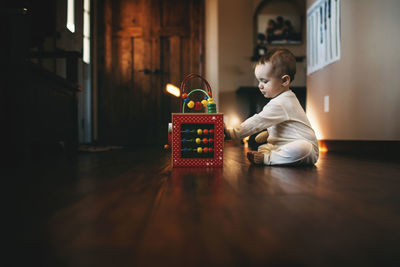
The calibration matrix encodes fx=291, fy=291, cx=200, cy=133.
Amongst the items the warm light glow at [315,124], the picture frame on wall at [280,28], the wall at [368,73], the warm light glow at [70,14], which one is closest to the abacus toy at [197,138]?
the wall at [368,73]

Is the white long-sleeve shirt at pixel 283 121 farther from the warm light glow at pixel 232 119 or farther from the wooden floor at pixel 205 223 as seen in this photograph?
the warm light glow at pixel 232 119

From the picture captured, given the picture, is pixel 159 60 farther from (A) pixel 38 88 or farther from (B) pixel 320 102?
(A) pixel 38 88

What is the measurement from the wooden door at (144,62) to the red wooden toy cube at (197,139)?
270cm

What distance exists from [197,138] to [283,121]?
0.40m

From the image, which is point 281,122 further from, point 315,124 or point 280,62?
point 315,124

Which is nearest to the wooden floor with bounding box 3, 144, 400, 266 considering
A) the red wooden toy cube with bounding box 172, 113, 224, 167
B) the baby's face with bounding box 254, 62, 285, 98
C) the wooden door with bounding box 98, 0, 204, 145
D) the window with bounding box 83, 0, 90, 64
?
the red wooden toy cube with bounding box 172, 113, 224, 167

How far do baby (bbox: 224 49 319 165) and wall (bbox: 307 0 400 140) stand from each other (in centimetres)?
92

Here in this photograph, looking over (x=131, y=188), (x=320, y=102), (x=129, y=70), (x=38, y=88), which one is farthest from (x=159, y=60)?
(x=131, y=188)

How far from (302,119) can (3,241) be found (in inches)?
46.4

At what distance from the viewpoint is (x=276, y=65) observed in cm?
131

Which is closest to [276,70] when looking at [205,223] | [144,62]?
Answer: [205,223]

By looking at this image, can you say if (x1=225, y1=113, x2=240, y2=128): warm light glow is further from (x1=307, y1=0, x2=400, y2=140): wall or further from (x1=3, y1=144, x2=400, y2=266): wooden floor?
(x1=3, y1=144, x2=400, y2=266): wooden floor

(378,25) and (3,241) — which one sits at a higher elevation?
(378,25)

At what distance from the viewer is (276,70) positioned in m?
1.32
